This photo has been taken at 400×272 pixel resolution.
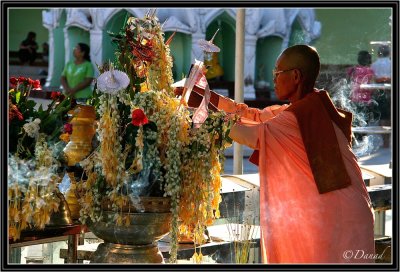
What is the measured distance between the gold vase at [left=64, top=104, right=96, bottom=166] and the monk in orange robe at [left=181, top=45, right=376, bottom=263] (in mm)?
409

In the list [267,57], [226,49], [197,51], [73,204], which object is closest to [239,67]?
[197,51]

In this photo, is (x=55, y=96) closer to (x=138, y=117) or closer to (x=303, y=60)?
(x=138, y=117)

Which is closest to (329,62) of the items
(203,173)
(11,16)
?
(203,173)

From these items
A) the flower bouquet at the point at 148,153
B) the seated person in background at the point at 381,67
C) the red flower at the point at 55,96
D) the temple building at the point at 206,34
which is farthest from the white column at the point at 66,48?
the flower bouquet at the point at 148,153

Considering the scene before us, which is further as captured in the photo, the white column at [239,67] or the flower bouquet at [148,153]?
the white column at [239,67]

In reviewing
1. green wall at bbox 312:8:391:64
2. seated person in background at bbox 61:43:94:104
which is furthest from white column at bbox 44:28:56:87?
green wall at bbox 312:8:391:64

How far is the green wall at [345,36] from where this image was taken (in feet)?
18.6

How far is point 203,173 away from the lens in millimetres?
3740

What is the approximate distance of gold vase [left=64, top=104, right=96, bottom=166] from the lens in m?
3.90

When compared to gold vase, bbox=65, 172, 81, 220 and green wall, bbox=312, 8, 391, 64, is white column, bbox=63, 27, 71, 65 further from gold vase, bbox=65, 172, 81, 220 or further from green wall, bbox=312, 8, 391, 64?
gold vase, bbox=65, 172, 81, 220

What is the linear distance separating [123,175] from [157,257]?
1.26ft

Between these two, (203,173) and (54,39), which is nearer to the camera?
(203,173)

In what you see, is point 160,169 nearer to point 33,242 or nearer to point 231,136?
point 231,136

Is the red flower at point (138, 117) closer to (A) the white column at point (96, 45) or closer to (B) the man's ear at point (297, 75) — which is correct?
(B) the man's ear at point (297, 75)
